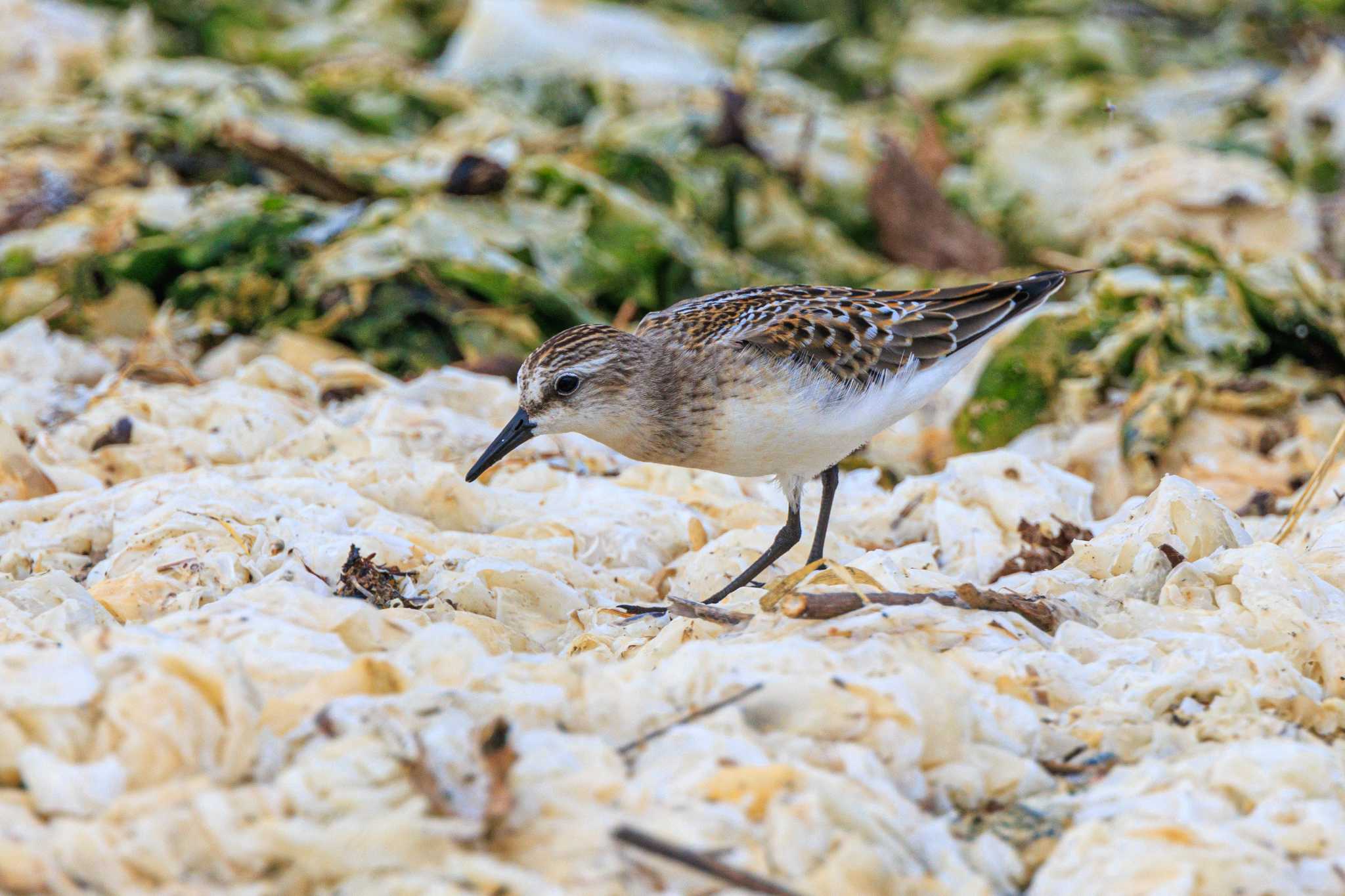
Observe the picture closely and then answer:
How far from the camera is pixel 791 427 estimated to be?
14.6ft

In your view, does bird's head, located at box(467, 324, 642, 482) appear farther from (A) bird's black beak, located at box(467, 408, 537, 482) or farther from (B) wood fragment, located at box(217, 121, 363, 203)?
(B) wood fragment, located at box(217, 121, 363, 203)

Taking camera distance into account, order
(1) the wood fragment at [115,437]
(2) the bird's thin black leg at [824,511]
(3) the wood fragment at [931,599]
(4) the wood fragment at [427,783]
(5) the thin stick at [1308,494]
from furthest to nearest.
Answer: (1) the wood fragment at [115,437] < (2) the bird's thin black leg at [824,511] < (5) the thin stick at [1308,494] < (3) the wood fragment at [931,599] < (4) the wood fragment at [427,783]

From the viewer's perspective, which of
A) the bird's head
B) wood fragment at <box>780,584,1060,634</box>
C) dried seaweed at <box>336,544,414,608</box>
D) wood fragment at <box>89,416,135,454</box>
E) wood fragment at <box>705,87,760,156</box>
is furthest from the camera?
wood fragment at <box>705,87,760,156</box>

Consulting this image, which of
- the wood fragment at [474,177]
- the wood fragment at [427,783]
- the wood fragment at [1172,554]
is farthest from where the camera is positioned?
the wood fragment at [474,177]

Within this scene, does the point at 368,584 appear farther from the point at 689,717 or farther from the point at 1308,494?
the point at 1308,494

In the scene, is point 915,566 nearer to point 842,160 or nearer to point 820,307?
point 820,307

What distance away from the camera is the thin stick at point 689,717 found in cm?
287

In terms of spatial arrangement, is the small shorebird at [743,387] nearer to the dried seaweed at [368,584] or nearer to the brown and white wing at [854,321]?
the brown and white wing at [854,321]

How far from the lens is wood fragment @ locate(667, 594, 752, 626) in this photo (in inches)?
142

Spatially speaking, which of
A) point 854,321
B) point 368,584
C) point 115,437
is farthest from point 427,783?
point 115,437

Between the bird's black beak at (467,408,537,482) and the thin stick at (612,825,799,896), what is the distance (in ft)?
7.11

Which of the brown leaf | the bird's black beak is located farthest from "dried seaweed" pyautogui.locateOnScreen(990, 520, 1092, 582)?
the brown leaf

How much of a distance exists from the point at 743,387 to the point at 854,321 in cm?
55

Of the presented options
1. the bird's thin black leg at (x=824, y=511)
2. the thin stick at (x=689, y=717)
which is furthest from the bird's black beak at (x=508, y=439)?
the thin stick at (x=689, y=717)
